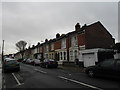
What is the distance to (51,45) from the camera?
36.9 metres

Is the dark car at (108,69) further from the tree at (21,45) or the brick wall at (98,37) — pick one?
the tree at (21,45)

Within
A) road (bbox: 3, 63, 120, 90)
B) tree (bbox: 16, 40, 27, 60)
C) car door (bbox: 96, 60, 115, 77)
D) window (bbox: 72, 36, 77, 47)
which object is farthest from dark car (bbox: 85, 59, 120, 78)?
tree (bbox: 16, 40, 27, 60)

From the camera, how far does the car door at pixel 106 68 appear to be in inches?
409

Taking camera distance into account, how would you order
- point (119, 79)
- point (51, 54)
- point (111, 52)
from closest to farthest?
point (119, 79), point (111, 52), point (51, 54)

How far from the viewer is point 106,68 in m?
10.8

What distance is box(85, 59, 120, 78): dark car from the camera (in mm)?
10117

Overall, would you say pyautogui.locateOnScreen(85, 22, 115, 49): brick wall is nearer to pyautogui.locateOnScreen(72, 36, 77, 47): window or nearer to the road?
pyautogui.locateOnScreen(72, 36, 77, 47): window

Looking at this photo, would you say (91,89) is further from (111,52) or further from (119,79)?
(111,52)

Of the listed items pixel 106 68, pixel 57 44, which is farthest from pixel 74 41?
pixel 106 68

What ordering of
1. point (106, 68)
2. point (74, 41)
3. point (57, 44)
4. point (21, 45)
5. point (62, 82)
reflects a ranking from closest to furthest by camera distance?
point (62, 82), point (106, 68), point (74, 41), point (57, 44), point (21, 45)

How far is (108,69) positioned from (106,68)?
0.67ft

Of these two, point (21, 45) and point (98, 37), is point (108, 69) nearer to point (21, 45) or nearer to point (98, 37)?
point (98, 37)

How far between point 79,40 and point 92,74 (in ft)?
42.9

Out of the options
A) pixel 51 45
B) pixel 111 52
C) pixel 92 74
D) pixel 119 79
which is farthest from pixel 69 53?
pixel 119 79
